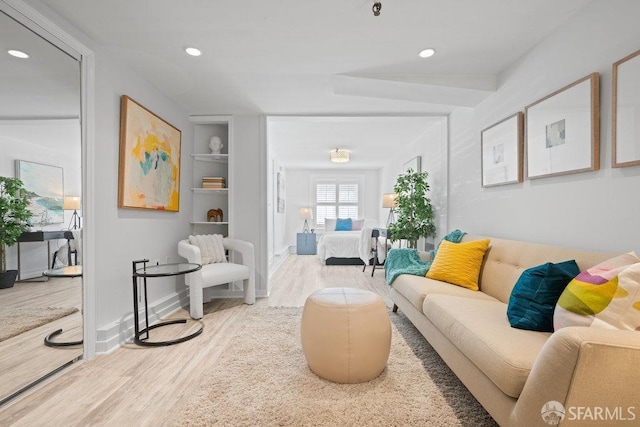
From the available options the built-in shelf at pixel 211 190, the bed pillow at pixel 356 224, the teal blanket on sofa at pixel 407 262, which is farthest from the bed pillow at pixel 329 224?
the teal blanket on sofa at pixel 407 262

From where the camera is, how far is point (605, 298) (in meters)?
1.22

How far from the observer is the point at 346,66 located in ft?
8.72

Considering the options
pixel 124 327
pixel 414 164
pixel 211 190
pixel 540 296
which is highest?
pixel 414 164

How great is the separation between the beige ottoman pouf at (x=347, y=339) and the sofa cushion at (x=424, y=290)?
498 mm

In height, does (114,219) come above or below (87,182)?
below

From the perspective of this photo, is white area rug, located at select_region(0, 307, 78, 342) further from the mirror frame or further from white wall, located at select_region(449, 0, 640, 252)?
white wall, located at select_region(449, 0, 640, 252)

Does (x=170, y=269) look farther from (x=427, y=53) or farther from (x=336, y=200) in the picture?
(x=336, y=200)

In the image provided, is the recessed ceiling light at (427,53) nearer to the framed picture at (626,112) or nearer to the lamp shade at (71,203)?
the framed picture at (626,112)

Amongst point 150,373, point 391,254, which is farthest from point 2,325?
point 391,254

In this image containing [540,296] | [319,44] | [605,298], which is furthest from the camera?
[319,44]

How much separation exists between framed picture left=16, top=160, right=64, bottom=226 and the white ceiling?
1003mm

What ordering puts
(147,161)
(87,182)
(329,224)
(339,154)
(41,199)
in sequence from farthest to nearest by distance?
1. (329,224)
2. (339,154)
3. (147,161)
4. (87,182)
5. (41,199)

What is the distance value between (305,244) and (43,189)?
6.48 metres

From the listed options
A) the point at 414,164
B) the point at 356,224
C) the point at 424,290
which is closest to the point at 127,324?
the point at 424,290
